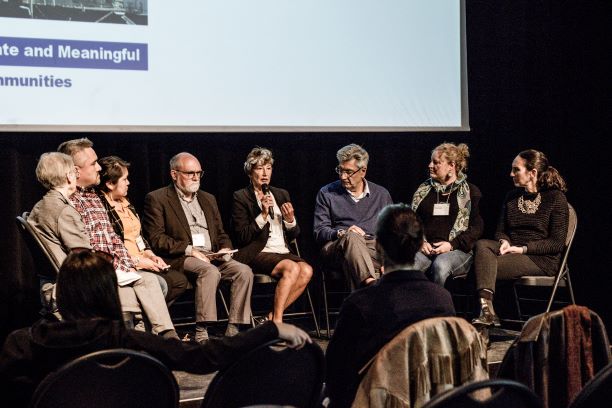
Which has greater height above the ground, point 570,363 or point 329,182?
point 329,182

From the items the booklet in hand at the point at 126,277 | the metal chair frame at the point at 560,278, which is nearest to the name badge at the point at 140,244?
the booklet in hand at the point at 126,277

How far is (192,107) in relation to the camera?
198 inches

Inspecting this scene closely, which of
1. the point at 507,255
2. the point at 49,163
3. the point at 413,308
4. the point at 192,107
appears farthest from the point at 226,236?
the point at 413,308

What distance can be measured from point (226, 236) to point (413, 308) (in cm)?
295

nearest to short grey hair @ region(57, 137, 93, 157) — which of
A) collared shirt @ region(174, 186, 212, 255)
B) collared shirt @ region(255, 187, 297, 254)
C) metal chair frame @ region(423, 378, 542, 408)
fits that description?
collared shirt @ region(174, 186, 212, 255)

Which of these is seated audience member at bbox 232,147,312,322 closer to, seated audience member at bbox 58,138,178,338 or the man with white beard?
the man with white beard

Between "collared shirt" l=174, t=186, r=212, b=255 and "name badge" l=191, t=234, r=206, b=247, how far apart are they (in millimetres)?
27

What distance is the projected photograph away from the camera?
4527 mm

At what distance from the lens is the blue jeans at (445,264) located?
4984 mm

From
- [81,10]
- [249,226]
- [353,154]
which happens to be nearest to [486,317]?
[353,154]

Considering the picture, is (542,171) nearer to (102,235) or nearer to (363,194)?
(363,194)

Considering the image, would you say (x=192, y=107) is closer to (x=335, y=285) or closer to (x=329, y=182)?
(x=329, y=182)

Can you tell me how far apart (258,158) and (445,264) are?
1326 mm

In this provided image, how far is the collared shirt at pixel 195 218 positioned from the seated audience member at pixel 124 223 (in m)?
0.36
